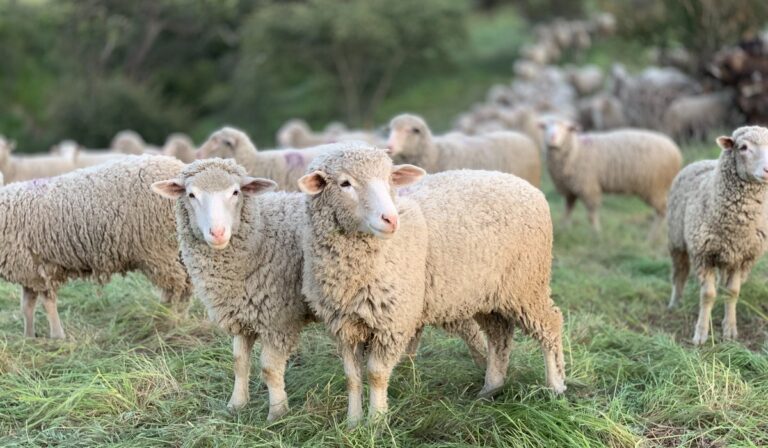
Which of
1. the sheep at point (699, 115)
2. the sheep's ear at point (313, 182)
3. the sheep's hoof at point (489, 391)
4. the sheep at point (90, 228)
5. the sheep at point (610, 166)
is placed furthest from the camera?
the sheep at point (699, 115)

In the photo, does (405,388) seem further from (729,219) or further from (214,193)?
(729,219)

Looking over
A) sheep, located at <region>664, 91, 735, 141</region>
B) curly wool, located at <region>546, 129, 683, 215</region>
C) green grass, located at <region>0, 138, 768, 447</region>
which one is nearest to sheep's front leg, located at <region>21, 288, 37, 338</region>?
green grass, located at <region>0, 138, 768, 447</region>

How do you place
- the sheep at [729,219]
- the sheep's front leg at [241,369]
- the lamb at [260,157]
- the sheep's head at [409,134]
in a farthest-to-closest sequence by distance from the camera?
the sheep's head at [409,134]
the lamb at [260,157]
the sheep at [729,219]
the sheep's front leg at [241,369]

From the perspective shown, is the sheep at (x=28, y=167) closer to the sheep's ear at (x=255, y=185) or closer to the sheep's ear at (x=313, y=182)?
the sheep's ear at (x=255, y=185)

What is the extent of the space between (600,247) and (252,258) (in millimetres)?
4709

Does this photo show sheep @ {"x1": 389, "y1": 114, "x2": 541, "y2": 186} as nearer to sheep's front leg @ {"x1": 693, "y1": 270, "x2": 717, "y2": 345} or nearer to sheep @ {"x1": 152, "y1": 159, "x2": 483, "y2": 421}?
sheep's front leg @ {"x1": 693, "y1": 270, "x2": 717, "y2": 345}

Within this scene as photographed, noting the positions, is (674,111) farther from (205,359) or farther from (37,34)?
(37,34)

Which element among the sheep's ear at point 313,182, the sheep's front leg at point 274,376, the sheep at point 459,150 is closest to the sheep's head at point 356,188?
the sheep's ear at point 313,182

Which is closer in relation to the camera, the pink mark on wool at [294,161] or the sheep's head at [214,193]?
the sheep's head at [214,193]

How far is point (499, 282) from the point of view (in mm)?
3875

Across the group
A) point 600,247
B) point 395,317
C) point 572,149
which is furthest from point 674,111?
point 395,317

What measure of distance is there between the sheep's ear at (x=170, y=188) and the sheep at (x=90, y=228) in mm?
1224

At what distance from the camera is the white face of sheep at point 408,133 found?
6922mm

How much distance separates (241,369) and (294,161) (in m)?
2.71
